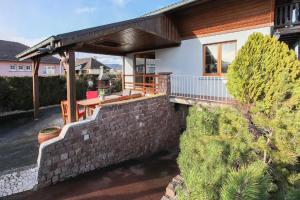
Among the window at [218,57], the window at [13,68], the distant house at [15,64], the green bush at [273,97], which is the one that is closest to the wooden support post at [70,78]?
the green bush at [273,97]

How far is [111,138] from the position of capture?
21.2 ft

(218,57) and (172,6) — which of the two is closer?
(172,6)

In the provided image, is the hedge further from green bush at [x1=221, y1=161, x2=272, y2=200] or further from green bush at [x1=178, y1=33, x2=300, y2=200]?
green bush at [x1=221, y1=161, x2=272, y2=200]

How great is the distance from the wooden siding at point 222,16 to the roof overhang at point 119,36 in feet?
2.09

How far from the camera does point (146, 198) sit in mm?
4750

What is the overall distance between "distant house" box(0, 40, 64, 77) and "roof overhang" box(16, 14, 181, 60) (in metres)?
17.7

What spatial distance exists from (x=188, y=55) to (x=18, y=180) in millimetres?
7705

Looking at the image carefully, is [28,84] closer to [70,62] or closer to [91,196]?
[70,62]

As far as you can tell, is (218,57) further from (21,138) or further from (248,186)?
(21,138)

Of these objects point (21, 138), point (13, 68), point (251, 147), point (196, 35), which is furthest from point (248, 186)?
point (13, 68)

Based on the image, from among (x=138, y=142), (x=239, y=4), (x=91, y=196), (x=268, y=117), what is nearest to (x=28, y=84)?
(x=138, y=142)

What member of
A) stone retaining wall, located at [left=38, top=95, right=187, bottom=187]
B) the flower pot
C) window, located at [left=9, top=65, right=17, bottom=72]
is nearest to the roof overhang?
stone retaining wall, located at [left=38, top=95, right=187, bottom=187]

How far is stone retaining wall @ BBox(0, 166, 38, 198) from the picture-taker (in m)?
4.70

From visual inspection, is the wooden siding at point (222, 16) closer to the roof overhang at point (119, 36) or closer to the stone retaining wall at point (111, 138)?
the roof overhang at point (119, 36)
